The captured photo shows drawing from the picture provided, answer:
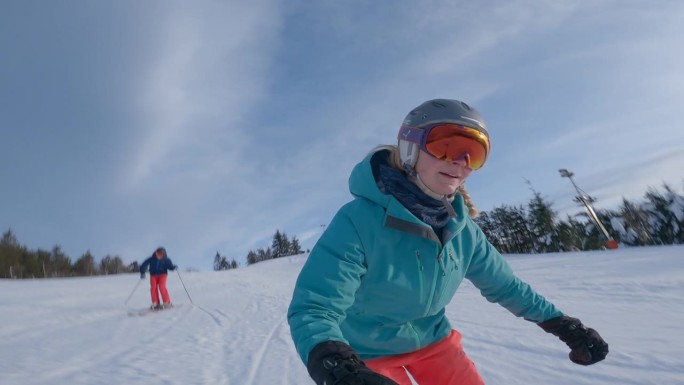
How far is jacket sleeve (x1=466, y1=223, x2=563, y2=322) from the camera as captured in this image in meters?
2.17

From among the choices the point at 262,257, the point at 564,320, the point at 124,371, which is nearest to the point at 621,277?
the point at 564,320

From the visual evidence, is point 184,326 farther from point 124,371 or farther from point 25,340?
point 124,371

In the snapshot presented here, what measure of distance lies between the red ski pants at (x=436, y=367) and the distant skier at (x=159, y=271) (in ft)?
37.4

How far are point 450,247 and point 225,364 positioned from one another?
383cm

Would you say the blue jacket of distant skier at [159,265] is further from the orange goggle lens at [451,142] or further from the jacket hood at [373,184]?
the orange goggle lens at [451,142]

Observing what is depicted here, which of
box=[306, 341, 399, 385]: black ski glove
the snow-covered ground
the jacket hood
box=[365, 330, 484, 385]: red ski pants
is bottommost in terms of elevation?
the snow-covered ground

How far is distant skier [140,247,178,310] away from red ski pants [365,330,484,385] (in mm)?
11411

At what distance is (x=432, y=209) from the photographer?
1988 mm

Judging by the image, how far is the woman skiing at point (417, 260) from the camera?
1714 mm

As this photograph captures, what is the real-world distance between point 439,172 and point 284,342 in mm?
4657

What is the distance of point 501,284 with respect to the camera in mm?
2236

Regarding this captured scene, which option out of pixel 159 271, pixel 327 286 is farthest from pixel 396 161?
pixel 159 271

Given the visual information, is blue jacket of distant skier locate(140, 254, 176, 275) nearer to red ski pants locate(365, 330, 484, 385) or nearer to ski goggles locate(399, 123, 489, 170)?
red ski pants locate(365, 330, 484, 385)

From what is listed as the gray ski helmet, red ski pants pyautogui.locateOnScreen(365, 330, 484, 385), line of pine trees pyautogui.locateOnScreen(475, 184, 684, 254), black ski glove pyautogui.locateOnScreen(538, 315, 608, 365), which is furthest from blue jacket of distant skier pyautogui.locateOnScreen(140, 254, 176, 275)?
line of pine trees pyautogui.locateOnScreen(475, 184, 684, 254)
